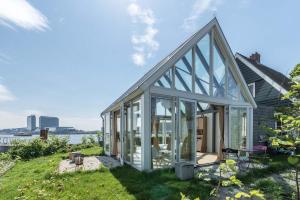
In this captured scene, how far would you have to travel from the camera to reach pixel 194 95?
8.38 metres

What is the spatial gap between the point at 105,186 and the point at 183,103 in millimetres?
3848

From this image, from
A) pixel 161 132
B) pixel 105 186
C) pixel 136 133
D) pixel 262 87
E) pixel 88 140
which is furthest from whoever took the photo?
pixel 88 140

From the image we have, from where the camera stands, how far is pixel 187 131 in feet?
26.7

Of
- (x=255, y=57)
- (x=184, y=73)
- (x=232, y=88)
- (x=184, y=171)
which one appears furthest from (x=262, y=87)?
(x=184, y=171)

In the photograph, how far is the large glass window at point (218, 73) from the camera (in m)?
9.42

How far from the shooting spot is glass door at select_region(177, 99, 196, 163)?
7.92 meters

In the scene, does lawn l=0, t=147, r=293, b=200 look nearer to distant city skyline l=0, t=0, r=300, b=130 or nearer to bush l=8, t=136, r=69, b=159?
distant city skyline l=0, t=0, r=300, b=130

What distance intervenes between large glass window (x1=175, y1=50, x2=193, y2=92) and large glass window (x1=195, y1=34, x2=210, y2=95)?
0.37 meters

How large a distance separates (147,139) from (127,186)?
1705 millimetres

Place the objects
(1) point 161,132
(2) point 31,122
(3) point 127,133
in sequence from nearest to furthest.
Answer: (1) point 161,132
(3) point 127,133
(2) point 31,122

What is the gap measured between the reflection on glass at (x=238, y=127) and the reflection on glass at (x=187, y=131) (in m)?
2.72

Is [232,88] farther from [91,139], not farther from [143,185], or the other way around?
[91,139]

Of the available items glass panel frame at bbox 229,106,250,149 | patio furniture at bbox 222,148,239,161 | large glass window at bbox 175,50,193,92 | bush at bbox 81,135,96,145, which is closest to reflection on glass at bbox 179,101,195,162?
large glass window at bbox 175,50,193,92

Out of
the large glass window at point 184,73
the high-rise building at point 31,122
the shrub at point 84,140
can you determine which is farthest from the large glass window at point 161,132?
the high-rise building at point 31,122
